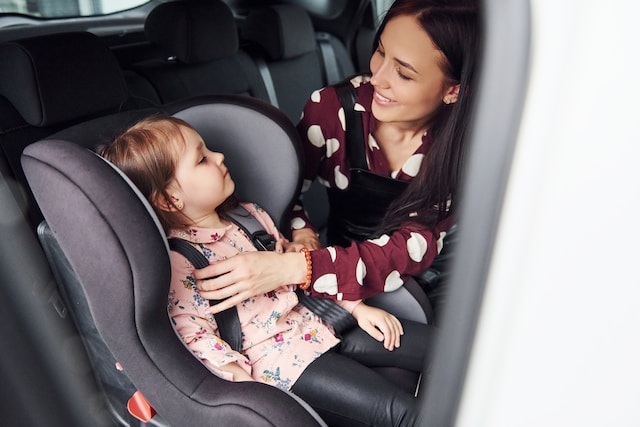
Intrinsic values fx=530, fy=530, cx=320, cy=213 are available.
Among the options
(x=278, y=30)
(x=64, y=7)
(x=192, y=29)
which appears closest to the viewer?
(x=192, y=29)

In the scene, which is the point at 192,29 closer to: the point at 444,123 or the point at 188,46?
the point at 188,46

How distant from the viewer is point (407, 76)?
3.71ft

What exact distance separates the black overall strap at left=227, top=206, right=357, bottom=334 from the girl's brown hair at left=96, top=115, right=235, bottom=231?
164 mm

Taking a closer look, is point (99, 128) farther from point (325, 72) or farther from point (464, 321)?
point (325, 72)

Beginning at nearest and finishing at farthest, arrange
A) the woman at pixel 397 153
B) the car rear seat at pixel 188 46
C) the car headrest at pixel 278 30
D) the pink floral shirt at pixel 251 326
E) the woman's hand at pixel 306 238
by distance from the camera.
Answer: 1. the pink floral shirt at pixel 251 326
2. the woman at pixel 397 153
3. the woman's hand at pixel 306 238
4. the car rear seat at pixel 188 46
5. the car headrest at pixel 278 30

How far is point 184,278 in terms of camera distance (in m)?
0.98

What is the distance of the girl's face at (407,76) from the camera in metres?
1.10

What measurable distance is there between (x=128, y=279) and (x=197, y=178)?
0.28m

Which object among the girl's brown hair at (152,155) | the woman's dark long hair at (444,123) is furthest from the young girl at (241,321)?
the woman's dark long hair at (444,123)

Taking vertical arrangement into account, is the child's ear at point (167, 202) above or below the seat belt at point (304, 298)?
above

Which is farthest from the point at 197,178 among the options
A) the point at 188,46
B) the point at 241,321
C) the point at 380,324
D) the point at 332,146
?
the point at 188,46

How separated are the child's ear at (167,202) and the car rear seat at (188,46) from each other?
30.8 inches

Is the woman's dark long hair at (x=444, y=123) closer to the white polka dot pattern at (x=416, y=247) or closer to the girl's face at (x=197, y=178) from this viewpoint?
the white polka dot pattern at (x=416, y=247)

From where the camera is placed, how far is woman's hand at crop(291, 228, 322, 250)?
50.5 inches
